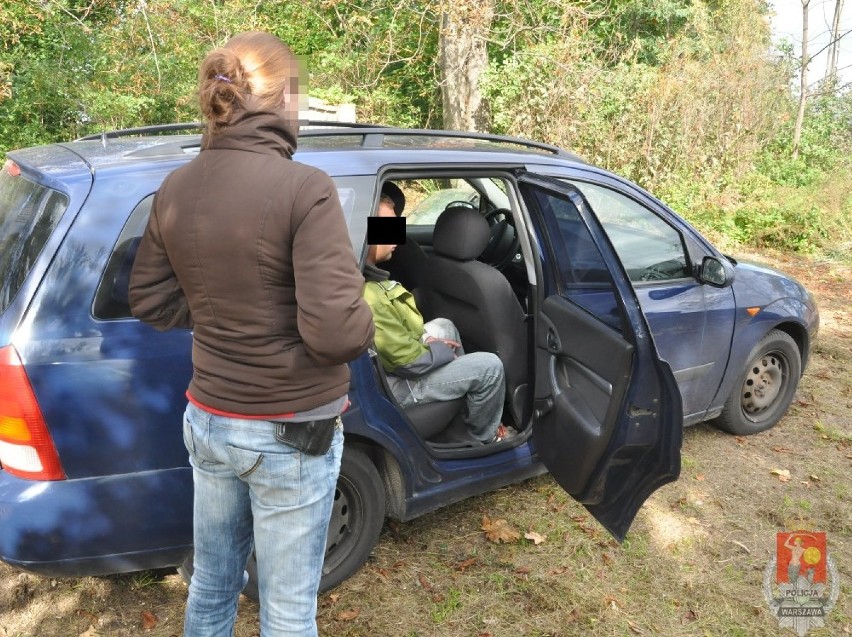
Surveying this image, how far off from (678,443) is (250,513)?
1.59m

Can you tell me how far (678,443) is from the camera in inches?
107

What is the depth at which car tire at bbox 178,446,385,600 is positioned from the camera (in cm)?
302

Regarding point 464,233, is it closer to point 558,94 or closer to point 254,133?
point 254,133

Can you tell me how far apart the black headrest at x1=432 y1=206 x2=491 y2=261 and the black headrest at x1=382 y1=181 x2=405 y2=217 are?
0.78 feet

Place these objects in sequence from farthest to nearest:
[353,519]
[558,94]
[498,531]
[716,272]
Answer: [558,94] → [716,272] → [498,531] → [353,519]

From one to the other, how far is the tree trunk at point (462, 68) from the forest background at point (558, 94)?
2 cm

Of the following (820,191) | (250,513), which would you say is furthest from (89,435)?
(820,191)

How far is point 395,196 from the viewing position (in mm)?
3557

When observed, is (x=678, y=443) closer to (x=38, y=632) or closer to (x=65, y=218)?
(x=65, y=218)

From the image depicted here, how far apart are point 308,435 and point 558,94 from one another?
10.4m

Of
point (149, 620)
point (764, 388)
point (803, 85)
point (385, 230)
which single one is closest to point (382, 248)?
point (385, 230)

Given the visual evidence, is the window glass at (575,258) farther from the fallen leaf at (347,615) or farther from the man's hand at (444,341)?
the fallen leaf at (347,615)

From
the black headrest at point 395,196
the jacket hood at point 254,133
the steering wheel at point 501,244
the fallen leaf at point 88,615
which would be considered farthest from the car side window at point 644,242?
the fallen leaf at point 88,615

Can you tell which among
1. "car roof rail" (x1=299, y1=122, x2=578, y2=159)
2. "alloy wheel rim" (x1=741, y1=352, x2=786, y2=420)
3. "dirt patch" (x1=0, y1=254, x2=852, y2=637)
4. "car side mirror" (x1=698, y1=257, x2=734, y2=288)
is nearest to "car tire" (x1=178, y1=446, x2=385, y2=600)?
"dirt patch" (x1=0, y1=254, x2=852, y2=637)
